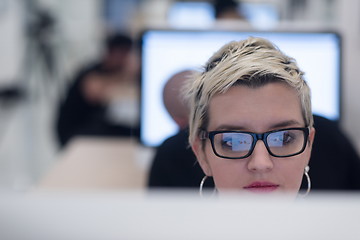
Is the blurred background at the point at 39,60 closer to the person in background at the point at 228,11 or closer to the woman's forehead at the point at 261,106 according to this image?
the person in background at the point at 228,11

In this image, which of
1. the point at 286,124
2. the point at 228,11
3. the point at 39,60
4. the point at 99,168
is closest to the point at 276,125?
the point at 286,124

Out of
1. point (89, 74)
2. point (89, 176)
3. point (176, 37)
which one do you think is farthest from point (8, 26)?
point (176, 37)

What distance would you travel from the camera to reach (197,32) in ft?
2.56

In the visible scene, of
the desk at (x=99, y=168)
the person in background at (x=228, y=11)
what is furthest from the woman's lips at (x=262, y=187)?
the person in background at (x=228, y=11)

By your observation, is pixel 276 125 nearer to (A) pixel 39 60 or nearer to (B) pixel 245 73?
(B) pixel 245 73

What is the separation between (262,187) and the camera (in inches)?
11.4

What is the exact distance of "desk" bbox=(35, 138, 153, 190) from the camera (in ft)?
3.20

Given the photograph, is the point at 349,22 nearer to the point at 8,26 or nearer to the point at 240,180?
the point at 240,180

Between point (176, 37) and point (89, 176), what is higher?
point (176, 37)

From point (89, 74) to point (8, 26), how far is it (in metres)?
0.79

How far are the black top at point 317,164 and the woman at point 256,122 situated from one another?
0.6 inches

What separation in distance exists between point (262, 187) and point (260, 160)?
0.02 meters

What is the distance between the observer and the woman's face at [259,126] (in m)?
0.29

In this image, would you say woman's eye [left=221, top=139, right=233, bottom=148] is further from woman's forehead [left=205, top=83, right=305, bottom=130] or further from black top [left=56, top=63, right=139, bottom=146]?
black top [left=56, top=63, right=139, bottom=146]
